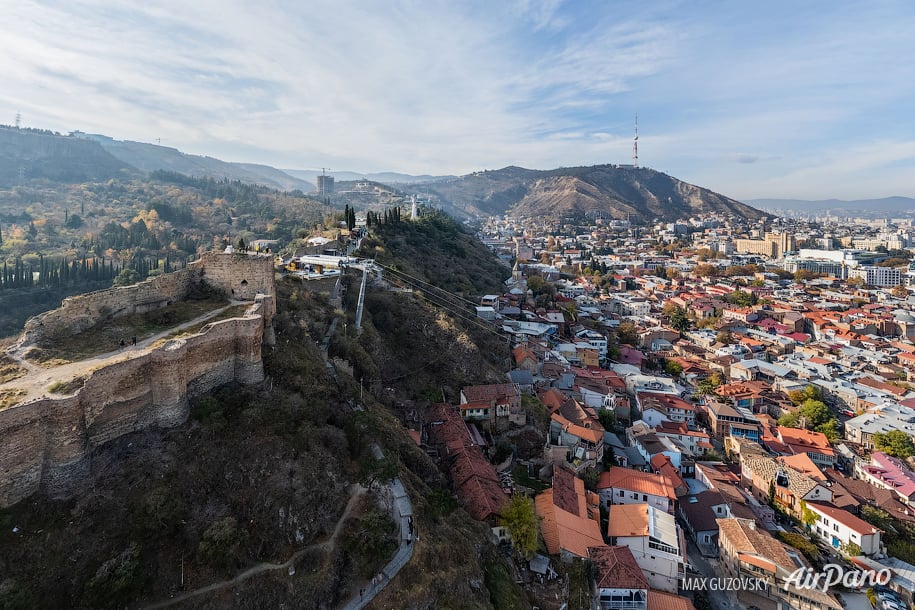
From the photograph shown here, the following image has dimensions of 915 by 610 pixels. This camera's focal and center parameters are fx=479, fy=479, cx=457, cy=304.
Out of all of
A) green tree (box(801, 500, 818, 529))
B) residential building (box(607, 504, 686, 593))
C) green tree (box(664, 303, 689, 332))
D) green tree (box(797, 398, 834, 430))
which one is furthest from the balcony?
green tree (box(664, 303, 689, 332))

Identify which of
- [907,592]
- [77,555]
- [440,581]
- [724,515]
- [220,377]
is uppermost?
[220,377]

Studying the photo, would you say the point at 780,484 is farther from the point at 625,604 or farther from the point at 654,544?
the point at 625,604

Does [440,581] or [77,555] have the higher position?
[77,555]

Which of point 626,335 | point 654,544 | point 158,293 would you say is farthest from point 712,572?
point 626,335

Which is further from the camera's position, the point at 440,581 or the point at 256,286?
the point at 256,286

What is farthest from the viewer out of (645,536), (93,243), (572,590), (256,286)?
(93,243)

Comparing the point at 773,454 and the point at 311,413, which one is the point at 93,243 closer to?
the point at 311,413

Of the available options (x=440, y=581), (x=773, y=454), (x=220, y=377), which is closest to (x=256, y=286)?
(x=220, y=377)
